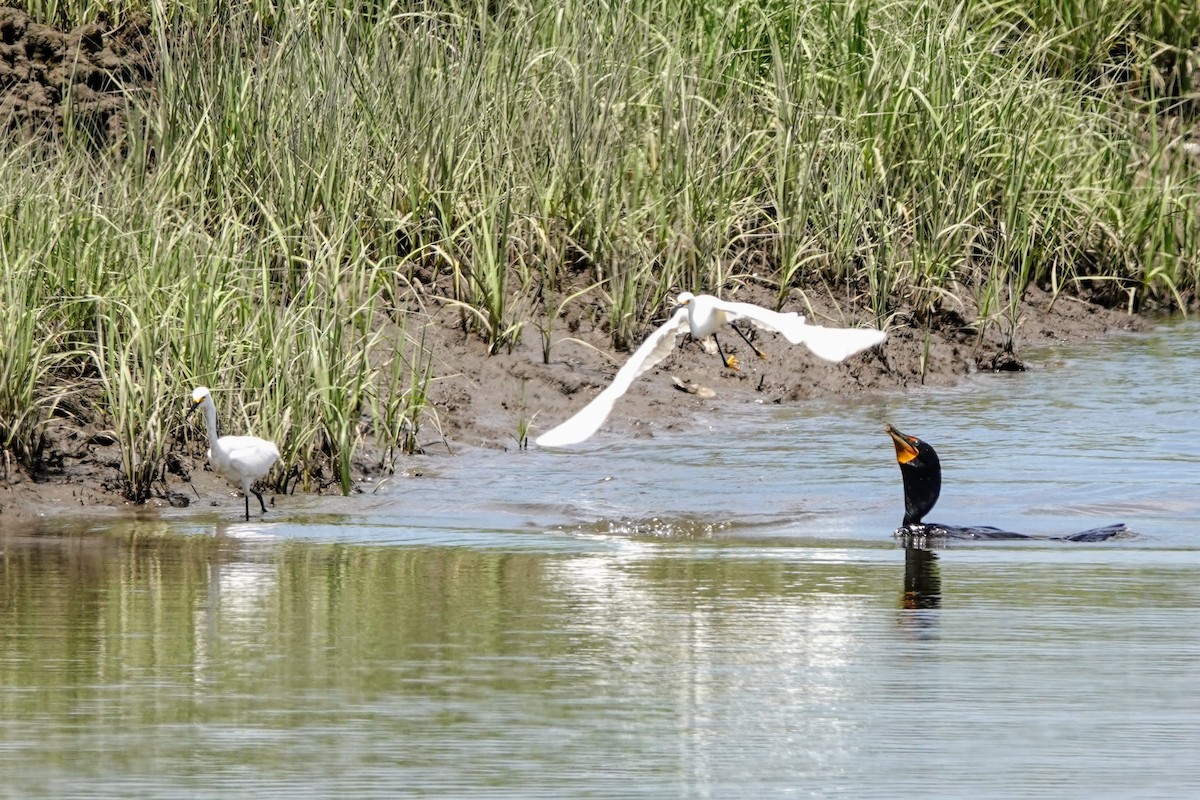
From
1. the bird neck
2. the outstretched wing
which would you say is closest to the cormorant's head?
the outstretched wing

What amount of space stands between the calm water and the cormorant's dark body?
0.11 metres

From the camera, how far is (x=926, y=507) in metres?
8.06

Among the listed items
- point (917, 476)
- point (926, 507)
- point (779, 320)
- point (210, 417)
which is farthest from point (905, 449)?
point (210, 417)

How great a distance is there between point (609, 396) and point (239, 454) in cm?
155

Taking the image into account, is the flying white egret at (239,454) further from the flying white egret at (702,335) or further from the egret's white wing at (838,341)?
the egret's white wing at (838,341)

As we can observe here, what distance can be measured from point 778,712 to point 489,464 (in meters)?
4.60

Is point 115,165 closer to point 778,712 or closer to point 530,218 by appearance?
point 530,218

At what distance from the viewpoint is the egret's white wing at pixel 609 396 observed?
7.00 m

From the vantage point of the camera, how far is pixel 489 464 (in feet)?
30.4

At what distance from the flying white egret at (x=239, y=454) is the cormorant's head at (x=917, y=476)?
248 cm

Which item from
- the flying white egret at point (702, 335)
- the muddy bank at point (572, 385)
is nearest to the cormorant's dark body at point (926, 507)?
the flying white egret at point (702, 335)

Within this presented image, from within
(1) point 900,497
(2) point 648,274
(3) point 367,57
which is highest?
(3) point 367,57

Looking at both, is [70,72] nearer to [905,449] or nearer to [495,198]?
[495,198]

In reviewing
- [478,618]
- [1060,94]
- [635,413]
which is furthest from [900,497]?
[1060,94]
